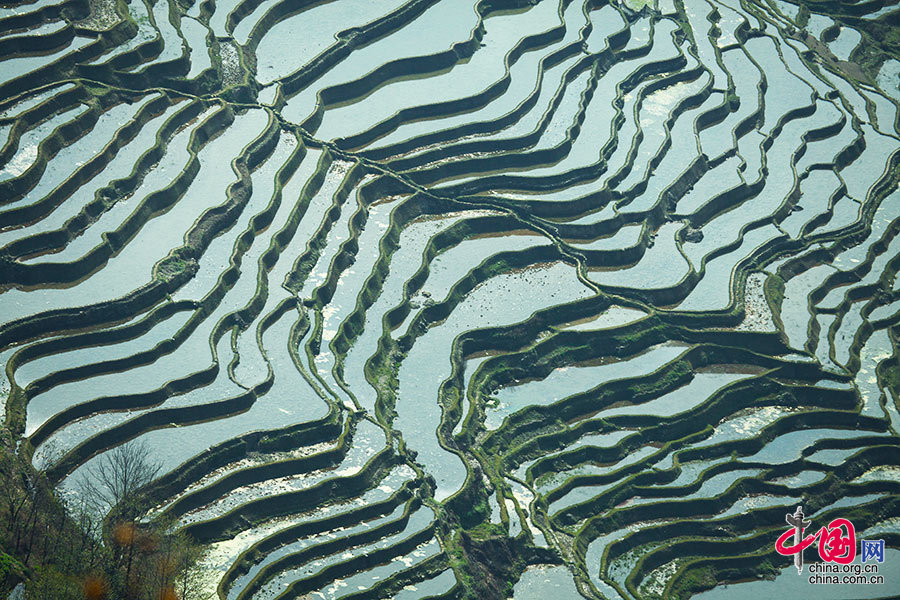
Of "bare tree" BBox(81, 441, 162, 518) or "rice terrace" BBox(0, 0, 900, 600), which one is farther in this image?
"rice terrace" BBox(0, 0, 900, 600)

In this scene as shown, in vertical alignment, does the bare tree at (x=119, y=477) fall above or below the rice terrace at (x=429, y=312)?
below

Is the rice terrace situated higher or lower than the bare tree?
higher

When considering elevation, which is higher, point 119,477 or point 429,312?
point 429,312

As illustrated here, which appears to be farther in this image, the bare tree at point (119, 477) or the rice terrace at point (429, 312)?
the rice terrace at point (429, 312)

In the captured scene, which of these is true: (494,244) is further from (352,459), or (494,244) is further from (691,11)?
(691,11)

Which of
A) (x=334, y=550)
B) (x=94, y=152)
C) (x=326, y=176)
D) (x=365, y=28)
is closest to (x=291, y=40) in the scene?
(x=365, y=28)
